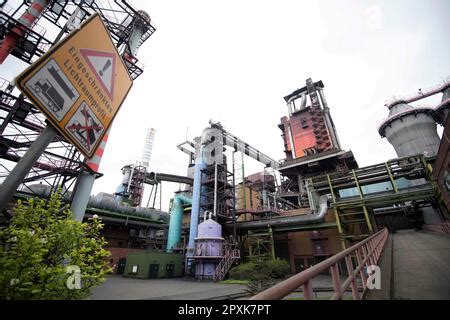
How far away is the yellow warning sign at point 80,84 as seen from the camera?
8.12 feet

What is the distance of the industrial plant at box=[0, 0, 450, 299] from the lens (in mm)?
12922

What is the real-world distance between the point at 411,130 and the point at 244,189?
32.3m

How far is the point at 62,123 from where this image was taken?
2.67 meters

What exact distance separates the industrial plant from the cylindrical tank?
190 millimetres

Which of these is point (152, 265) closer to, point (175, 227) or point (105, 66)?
point (175, 227)

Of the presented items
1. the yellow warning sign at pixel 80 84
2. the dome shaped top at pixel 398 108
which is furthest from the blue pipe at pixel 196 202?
the dome shaped top at pixel 398 108

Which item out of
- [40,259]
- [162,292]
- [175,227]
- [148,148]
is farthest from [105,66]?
[148,148]

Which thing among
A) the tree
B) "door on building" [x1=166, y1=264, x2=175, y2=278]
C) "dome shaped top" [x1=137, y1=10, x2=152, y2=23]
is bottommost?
"door on building" [x1=166, y1=264, x2=175, y2=278]

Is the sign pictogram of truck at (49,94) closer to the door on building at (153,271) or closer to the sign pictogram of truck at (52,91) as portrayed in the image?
the sign pictogram of truck at (52,91)

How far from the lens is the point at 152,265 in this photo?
62.3 ft

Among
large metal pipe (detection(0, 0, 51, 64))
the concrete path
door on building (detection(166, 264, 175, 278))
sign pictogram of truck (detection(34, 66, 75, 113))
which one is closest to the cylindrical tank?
the concrete path

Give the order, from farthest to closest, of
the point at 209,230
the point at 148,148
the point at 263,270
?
the point at 148,148 < the point at 209,230 < the point at 263,270

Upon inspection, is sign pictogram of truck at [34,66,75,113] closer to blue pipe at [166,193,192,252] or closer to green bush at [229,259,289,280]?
green bush at [229,259,289,280]
